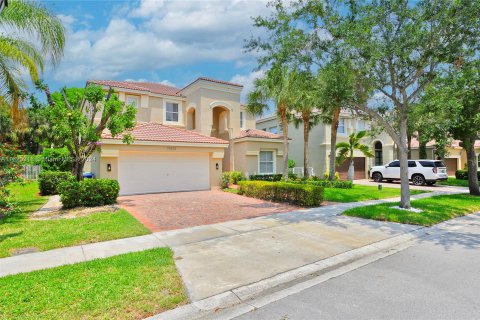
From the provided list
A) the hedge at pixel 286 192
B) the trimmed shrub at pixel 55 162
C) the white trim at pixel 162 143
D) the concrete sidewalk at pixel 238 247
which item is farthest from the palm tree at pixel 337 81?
the trimmed shrub at pixel 55 162

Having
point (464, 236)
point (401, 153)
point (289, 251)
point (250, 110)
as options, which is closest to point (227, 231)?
point (289, 251)

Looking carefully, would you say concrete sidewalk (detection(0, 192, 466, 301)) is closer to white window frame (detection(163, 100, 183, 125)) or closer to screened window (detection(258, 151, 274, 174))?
screened window (detection(258, 151, 274, 174))

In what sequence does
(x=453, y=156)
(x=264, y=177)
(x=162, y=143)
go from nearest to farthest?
(x=162, y=143)
(x=264, y=177)
(x=453, y=156)

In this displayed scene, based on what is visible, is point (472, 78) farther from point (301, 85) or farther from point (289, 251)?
point (289, 251)

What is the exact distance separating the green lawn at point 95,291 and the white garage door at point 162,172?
1106 cm

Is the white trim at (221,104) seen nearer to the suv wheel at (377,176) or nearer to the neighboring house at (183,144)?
the neighboring house at (183,144)

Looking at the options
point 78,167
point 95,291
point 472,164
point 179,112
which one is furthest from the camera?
point 179,112

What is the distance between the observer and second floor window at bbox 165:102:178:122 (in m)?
22.7

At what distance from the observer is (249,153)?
69.1 ft

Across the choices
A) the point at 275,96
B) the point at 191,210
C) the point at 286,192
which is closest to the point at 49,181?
the point at 191,210

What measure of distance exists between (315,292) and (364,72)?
27.6 ft

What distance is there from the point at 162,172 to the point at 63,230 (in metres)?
9.39

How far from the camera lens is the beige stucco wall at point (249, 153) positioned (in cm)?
2112

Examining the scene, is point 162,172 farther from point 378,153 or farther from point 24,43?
point 378,153
